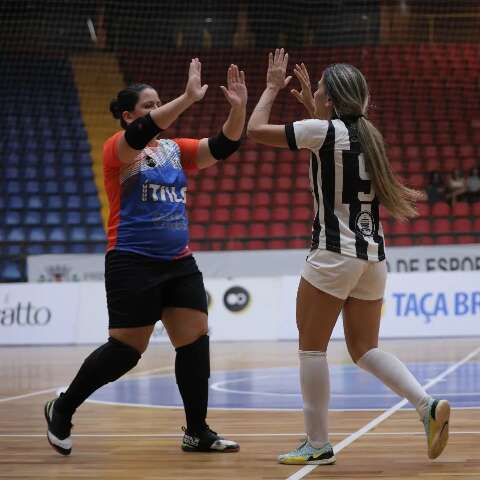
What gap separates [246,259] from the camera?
1477cm

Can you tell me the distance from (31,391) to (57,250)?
9799 millimetres

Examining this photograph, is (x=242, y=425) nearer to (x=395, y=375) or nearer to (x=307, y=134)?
(x=395, y=375)

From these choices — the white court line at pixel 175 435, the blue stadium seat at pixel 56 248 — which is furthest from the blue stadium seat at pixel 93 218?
the white court line at pixel 175 435

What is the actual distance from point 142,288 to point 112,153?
0.58 metres

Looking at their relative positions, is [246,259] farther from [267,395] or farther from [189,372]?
[189,372]

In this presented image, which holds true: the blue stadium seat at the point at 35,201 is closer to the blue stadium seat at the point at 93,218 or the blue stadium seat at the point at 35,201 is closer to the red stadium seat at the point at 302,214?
the blue stadium seat at the point at 93,218

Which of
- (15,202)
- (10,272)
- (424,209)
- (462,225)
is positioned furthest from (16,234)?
(462,225)

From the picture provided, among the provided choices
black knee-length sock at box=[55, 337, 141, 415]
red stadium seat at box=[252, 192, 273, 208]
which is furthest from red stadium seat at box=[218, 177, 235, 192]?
black knee-length sock at box=[55, 337, 141, 415]

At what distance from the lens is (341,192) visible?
3840 millimetres

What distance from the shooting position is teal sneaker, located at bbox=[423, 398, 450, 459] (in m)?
3.70

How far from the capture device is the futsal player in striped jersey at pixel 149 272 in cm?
418

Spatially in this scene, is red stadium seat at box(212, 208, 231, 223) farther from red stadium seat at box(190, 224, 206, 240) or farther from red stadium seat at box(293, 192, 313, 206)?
red stadium seat at box(293, 192, 313, 206)

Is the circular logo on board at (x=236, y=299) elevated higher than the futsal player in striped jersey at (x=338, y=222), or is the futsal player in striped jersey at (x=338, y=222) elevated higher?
the futsal player in striped jersey at (x=338, y=222)

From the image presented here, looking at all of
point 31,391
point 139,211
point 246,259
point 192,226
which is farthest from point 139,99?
point 192,226
